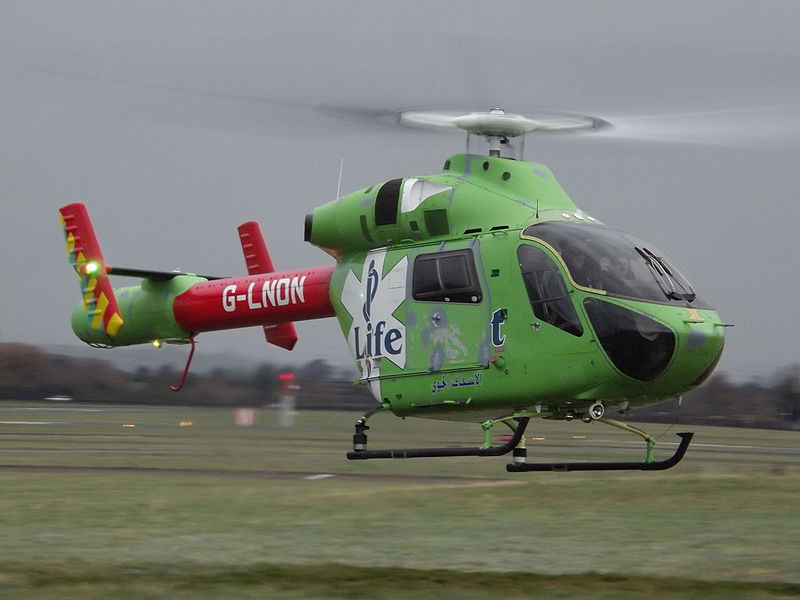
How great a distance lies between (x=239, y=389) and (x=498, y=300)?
20432 millimetres

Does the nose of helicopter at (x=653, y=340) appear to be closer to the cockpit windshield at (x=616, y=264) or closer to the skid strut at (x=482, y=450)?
the cockpit windshield at (x=616, y=264)

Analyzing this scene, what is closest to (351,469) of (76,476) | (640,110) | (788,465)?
(76,476)

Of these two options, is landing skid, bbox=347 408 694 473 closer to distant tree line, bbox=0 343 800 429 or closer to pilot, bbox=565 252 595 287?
pilot, bbox=565 252 595 287

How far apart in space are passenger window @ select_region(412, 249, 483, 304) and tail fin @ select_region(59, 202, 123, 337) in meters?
4.85

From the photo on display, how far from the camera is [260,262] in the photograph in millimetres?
15023

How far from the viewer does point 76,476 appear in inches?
912

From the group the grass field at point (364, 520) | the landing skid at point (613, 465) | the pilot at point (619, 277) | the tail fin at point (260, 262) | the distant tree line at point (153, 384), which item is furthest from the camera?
the distant tree line at point (153, 384)

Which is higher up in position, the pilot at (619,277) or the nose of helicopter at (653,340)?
the pilot at (619,277)

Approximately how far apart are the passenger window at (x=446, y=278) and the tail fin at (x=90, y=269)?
15.9ft

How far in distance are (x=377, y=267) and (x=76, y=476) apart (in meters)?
13.1

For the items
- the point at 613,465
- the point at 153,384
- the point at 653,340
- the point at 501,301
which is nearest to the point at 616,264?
the point at 653,340

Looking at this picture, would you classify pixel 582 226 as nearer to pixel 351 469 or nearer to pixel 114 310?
pixel 114 310

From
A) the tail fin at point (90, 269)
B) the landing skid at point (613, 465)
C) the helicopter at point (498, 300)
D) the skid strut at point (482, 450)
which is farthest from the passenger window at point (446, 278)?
the tail fin at point (90, 269)

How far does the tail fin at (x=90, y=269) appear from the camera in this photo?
1495 cm
